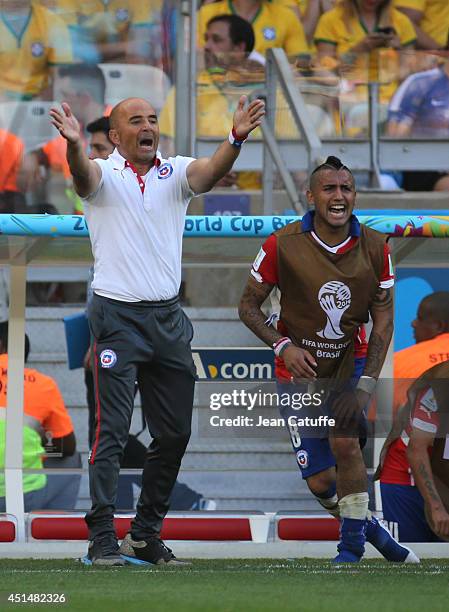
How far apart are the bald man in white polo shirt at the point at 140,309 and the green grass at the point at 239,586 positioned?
335 mm

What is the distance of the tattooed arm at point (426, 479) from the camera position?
7.43 metres

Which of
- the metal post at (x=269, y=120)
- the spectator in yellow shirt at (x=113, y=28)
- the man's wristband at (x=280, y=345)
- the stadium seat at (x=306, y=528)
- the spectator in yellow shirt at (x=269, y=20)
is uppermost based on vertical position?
the spectator in yellow shirt at (x=269, y=20)

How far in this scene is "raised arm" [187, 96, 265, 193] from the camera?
6.38 metres

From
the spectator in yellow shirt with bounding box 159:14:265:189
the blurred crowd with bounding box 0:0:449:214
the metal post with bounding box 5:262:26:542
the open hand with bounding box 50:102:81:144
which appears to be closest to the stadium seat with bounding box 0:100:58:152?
the blurred crowd with bounding box 0:0:449:214

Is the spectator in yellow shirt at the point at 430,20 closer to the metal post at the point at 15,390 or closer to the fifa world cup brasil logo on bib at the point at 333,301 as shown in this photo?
the metal post at the point at 15,390

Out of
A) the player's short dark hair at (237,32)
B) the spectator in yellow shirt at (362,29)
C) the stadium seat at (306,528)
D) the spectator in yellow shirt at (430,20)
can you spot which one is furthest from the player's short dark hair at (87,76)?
the stadium seat at (306,528)

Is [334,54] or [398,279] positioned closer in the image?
[398,279]

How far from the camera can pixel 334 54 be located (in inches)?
464

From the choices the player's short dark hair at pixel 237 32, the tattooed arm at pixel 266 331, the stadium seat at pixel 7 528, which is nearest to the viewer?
the tattooed arm at pixel 266 331

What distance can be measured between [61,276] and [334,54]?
Answer: 126 inches

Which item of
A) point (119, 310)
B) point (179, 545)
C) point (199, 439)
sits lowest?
point (179, 545)

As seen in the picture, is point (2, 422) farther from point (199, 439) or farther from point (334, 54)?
point (334, 54)

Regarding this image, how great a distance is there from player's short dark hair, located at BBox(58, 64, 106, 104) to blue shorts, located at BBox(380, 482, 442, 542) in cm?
481

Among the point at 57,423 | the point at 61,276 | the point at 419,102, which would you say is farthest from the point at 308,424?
the point at 419,102
